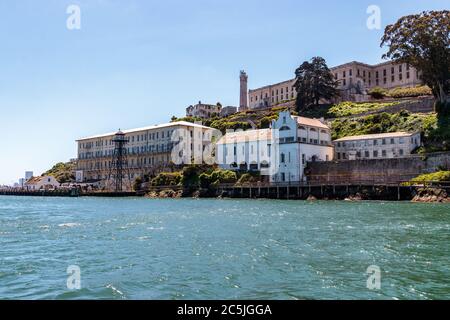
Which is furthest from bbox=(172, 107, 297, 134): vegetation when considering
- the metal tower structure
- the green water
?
the green water

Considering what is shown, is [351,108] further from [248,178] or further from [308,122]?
[248,178]

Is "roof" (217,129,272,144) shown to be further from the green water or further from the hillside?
the green water

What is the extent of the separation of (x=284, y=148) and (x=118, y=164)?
168 feet

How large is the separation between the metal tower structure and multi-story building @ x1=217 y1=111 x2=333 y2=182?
1447 inches

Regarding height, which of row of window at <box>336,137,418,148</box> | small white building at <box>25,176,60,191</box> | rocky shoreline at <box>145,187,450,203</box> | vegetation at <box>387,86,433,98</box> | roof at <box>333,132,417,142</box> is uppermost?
vegetation at <box>387,86,433,98</box>

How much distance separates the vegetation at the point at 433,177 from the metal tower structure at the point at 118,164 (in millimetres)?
70826

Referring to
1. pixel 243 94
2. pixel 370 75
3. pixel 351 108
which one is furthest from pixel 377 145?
pixel 243 94

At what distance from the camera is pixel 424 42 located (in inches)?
2707

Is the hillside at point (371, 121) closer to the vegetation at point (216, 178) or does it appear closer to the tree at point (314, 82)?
the tree at point (314, 82)

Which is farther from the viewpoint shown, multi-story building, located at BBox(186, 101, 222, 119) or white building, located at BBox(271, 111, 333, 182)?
multi-story building, located at BBox(186, 101, 222, 119)

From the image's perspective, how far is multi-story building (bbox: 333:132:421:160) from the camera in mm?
68812

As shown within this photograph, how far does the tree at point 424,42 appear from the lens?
68.6 m

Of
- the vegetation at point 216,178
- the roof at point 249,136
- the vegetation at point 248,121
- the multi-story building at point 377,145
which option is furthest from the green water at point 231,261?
the vegetation at point 248,121
